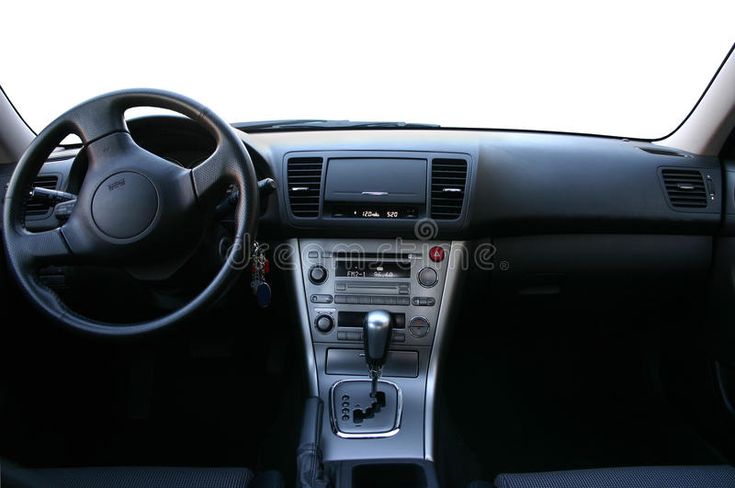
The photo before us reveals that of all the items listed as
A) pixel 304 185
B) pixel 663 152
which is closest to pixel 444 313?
pixel 304 185

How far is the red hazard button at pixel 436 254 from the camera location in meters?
1.93

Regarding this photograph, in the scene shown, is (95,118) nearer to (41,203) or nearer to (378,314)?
(41,203)

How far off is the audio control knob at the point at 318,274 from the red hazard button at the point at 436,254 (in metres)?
0.38

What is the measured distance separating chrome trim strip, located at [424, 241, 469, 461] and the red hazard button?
0.11 feet

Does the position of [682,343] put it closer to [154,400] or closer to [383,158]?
[383,158]

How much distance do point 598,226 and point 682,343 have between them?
2.78 feet

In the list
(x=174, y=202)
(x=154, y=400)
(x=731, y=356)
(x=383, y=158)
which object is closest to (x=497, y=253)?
(x=383, y=158)

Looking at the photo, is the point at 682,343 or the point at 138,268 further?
the point at 682,343

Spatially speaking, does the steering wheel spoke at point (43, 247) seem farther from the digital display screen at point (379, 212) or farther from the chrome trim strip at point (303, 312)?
the digital display screen at point (379, 212)

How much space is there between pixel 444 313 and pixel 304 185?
68 cm

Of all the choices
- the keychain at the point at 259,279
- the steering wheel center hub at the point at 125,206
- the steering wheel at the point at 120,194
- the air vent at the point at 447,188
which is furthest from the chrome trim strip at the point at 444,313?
the steering wheel center hub at the point at 125,206

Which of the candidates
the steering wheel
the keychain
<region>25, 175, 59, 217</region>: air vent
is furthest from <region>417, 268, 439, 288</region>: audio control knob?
<region>25, 175, 59, 217</region>: air vent

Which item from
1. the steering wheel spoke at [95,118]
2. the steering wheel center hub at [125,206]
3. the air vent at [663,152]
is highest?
the steering wheel spoke at [95,118]

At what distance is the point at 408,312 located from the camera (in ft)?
6.57
